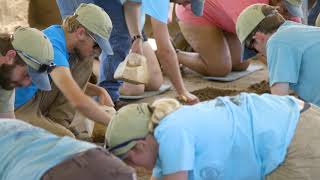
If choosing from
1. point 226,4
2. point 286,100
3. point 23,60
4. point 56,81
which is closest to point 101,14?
point 56,81

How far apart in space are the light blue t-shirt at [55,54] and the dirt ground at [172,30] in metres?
1.16

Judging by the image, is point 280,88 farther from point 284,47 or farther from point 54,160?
point 54,160

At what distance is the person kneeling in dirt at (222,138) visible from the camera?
191 centimetres

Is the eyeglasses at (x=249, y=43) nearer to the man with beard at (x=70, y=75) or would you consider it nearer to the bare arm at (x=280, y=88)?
the bare arm at (x=280, y=88)

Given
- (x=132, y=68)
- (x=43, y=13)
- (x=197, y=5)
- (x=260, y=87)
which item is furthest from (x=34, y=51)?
(x=43, y=13)

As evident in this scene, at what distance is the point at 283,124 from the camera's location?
7.00 ft

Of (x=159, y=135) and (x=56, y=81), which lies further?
(x=56, y=81)

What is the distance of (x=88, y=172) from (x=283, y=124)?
862mm

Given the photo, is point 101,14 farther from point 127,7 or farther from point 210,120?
point 210,120

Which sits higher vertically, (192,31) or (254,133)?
(254,133)

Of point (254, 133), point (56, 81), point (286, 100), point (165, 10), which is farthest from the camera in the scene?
point (165, 10)

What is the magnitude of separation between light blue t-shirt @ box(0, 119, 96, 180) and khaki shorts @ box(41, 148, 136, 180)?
0.02m

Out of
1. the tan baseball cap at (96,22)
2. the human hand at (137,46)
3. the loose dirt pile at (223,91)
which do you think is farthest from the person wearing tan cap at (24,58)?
the loose dirt pile at (223,91)

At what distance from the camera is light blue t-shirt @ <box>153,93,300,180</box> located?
76.5 inches
